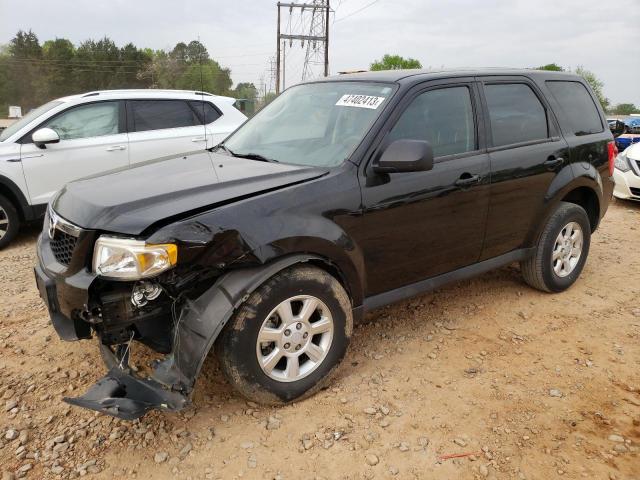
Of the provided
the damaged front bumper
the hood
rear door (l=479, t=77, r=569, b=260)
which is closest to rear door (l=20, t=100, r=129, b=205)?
the hood

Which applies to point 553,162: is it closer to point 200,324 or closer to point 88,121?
point 200,324

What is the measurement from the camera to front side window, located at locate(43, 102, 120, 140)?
593cm

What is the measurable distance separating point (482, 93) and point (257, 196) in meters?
1.95

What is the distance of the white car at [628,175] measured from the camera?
7863 mm

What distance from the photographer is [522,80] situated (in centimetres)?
387

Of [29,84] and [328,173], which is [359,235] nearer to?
[328,173]

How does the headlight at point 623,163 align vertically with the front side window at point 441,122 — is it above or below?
below

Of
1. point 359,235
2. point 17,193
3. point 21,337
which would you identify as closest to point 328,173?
point 359,235

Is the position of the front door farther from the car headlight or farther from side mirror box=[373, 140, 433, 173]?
the car headlight

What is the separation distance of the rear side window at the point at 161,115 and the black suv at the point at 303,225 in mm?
3090

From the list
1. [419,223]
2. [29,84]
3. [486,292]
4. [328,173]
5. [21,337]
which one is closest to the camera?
[328,173]

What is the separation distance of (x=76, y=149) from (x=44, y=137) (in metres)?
0.39

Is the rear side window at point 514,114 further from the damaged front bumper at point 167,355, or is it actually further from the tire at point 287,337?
the damaged front bumper at point 167,355

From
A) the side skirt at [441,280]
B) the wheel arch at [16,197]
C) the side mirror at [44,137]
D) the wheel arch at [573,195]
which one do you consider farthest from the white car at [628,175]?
the wheel arch at [16,197]
